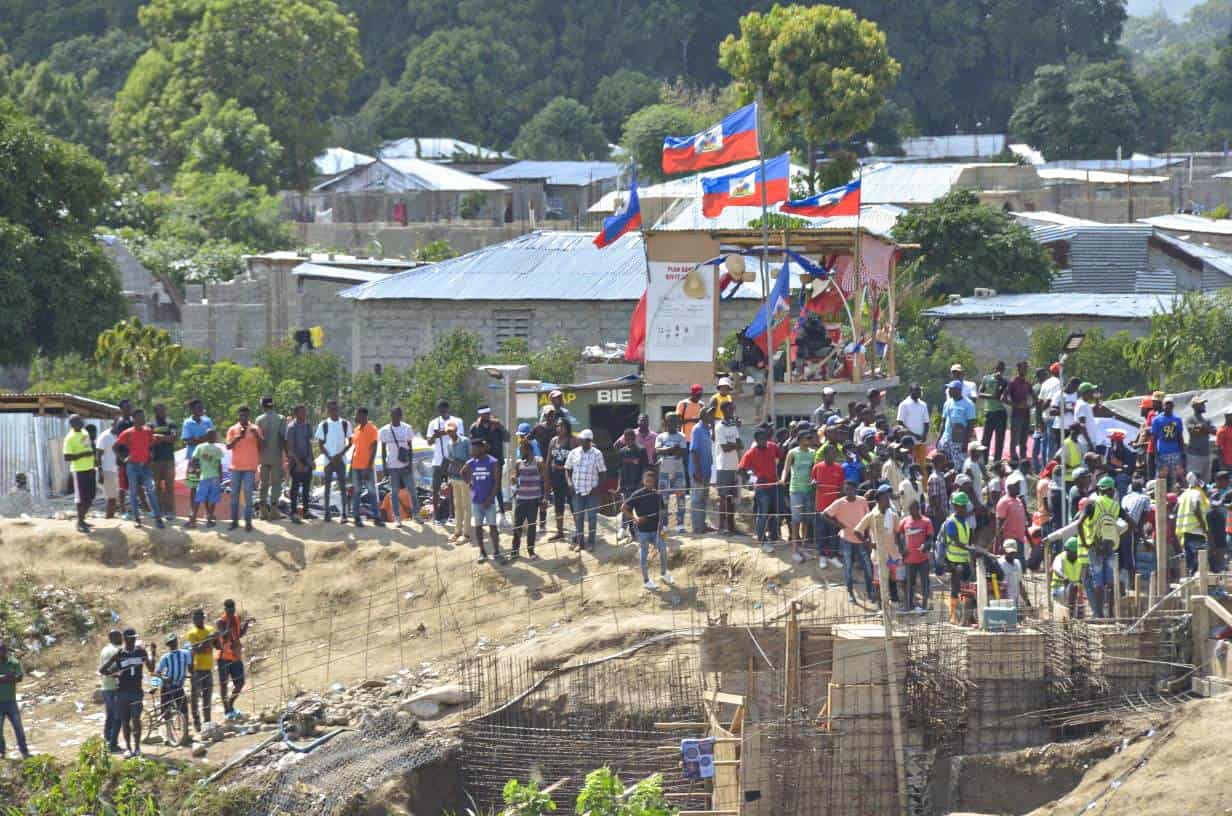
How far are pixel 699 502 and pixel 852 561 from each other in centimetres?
232

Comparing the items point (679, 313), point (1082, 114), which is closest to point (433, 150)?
point (1082, 114)

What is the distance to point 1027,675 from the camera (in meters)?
19.1

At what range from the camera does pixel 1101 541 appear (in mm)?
19375

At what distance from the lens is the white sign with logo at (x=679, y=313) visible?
25109 millimetres

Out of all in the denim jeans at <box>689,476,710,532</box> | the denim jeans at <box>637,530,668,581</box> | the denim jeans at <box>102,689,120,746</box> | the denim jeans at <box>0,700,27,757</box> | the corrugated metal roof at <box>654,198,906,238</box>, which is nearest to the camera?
the denim jeans at <box>0,700,27,757</box>

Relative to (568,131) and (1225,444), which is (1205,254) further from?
(568,131)

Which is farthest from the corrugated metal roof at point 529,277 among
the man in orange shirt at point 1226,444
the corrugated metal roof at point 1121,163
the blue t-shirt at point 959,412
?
the corrugated metal roof at point 1121,163

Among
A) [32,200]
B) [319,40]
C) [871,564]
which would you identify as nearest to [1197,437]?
[871,564]

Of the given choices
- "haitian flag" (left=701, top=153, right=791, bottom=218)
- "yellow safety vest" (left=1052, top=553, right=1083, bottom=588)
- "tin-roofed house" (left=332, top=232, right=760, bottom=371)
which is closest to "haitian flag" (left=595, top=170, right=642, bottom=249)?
"haitian flag" (left=701, top=153, right=791, bottom=218)

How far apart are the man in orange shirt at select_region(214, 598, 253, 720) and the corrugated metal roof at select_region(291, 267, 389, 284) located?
74.3ft

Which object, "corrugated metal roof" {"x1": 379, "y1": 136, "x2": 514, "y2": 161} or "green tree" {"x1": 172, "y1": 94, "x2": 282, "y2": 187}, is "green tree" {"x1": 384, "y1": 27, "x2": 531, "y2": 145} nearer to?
"corrugated metal roof" {"x1": 379, "y1": 136, "x2": 514, "y2": 161}

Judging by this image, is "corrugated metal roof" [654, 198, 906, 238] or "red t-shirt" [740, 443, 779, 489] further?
"corrugated metal roof" [654, 198, 906, 238]

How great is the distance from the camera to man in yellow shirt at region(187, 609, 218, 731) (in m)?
20.9

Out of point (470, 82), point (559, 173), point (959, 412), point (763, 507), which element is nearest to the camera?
point (763, 507)
